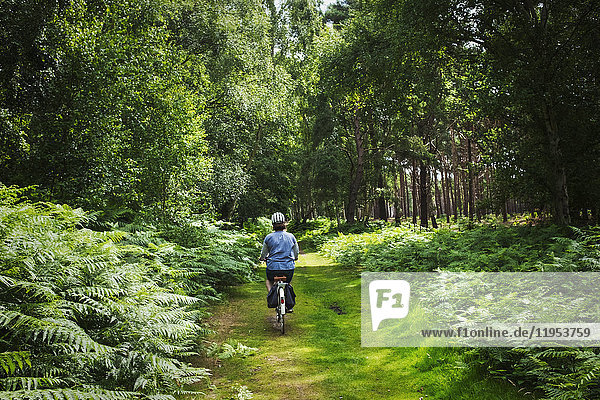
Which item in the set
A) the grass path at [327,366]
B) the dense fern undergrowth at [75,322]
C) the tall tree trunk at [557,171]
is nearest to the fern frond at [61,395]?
the dense fern undergrowth at [75,322]

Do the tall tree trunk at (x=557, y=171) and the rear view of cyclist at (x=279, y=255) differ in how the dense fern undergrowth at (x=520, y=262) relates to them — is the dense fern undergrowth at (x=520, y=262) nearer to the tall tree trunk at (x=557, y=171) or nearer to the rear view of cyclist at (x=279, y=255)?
the tall tree trunk at (x=557, y=171)

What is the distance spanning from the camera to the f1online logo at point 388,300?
24.0 feet

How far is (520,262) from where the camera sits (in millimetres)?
7789

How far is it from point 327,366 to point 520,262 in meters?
4.76

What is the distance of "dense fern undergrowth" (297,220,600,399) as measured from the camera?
3586mm

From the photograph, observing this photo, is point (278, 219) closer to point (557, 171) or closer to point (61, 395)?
point (61, 395)

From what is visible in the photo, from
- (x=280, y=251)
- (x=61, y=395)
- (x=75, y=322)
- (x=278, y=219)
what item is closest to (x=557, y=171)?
(x=278, y=219)

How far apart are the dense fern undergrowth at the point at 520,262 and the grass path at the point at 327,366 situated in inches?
10.6

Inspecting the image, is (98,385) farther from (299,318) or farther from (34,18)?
(34,18)

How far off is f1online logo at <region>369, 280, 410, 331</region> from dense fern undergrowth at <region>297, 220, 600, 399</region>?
1.15 metres

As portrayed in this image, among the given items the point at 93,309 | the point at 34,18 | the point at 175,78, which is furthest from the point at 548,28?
the point at 34,18

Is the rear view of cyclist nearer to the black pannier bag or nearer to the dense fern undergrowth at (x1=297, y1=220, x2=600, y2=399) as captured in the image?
the black pannier bag

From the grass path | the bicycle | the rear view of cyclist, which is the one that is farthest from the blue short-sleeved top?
the grass path

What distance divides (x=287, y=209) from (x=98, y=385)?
2836cm
